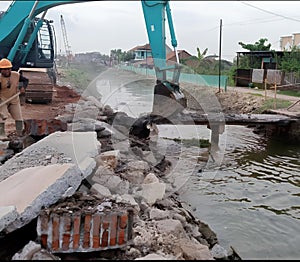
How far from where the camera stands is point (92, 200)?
3.62 metres

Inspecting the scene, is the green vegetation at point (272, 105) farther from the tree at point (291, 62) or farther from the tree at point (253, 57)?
the tree at point (253, 57)

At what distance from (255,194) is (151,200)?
2.32 metres

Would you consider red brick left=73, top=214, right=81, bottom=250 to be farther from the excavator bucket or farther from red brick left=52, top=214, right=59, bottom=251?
the excavator bucket

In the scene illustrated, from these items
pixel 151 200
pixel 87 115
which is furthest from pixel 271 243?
pixel 87 115

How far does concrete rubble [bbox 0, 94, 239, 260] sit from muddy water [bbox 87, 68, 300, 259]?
15.3 inches

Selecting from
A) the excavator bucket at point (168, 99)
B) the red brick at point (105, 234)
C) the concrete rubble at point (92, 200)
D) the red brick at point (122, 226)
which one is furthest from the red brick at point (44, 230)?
the excavator bucket at point (168, 99)

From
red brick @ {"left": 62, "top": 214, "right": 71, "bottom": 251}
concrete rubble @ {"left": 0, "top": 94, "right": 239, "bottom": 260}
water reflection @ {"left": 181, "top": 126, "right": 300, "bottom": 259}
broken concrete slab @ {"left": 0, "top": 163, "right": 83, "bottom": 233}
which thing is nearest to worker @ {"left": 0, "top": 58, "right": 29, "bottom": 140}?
concrete rubble @ {"left": 0, "top": 94, "right": 239, "bottom": 260}

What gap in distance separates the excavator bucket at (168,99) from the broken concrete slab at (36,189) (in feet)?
14.1

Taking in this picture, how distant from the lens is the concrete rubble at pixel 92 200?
310 centimetres

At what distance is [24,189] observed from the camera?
3.74 m

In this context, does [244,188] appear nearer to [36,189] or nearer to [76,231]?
[36,189]

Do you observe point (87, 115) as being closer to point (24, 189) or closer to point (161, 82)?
point (161, 82)

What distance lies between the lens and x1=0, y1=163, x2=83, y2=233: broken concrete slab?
10.8 ft

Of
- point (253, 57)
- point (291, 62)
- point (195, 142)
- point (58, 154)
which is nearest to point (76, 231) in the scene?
point (58, 154)
